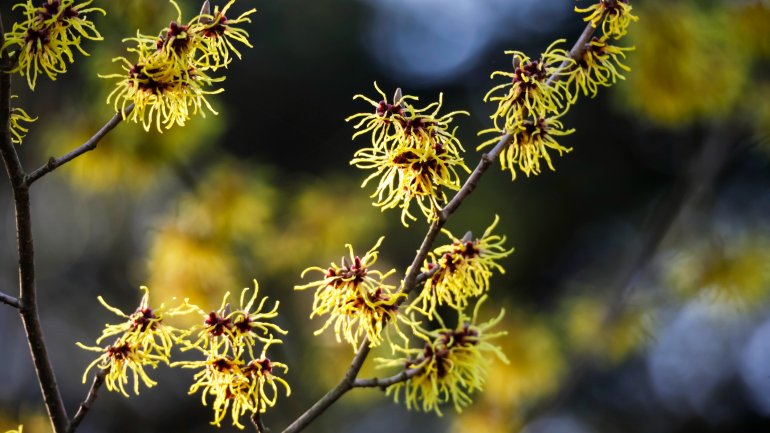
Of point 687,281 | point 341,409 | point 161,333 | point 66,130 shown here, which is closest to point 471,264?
point 161,333

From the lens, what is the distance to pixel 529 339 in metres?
3.93

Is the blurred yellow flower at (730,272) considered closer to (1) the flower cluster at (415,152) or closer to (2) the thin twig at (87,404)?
(1) the flower cluster at (415,152)

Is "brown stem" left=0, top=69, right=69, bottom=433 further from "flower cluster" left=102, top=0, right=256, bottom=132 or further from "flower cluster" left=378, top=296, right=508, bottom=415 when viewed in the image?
"flower cluster" left=378, top=296, right=508, bottom=415

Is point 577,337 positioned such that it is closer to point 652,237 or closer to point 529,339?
point 529,339

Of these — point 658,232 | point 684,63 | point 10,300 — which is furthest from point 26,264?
point 684,63

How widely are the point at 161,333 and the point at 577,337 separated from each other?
3278 mm

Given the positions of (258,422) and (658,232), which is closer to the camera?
(258,422)

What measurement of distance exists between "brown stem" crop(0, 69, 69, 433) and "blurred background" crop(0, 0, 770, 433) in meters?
1.97

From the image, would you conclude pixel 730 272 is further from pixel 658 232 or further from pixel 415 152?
pixel 415 152

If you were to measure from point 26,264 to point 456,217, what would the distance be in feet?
17.4

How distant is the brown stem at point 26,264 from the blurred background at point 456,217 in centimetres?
197

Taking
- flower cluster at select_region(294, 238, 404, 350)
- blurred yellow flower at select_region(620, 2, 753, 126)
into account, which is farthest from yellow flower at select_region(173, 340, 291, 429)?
blurred yellow flower at select_region(620, 2, 753, 126)

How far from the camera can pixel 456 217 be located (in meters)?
6.38

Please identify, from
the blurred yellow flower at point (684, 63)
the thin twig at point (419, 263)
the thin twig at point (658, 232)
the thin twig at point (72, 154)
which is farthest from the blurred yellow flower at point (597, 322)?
the thin twig at point (72, 154)
